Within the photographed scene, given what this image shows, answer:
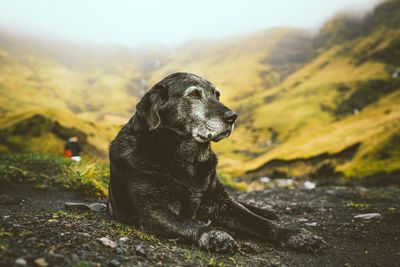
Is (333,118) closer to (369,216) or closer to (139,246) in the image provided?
(369,216)

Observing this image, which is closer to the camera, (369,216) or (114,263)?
(114,263)

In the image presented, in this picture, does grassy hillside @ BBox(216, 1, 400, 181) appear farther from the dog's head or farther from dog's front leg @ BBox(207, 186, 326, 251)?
the dog's head

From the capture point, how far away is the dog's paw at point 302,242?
5938mm

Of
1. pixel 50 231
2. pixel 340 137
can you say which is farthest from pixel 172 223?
pixel 340 137

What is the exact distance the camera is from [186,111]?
6531mm

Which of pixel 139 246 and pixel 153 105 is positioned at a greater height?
pixel 153 105

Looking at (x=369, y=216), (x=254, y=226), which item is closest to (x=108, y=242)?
(x=254, y=226)

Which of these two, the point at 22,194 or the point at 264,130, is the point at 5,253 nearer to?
the point at 22,194

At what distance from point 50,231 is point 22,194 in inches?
236

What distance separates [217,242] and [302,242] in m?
1.74

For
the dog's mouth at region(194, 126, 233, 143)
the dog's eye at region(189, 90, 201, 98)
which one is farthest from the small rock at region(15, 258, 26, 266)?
the dog's eye at region(189, 90, 201, 98)

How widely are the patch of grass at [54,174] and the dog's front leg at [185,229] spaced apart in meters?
5.94

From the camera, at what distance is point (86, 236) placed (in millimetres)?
4684

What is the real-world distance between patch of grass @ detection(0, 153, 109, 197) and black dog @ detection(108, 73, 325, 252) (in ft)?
15.4
